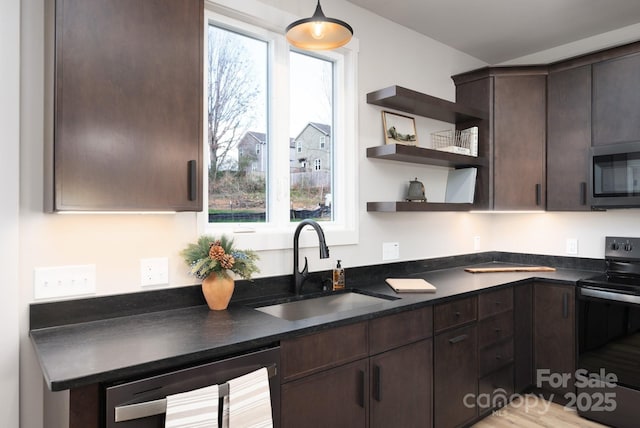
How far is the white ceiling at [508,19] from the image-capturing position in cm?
271

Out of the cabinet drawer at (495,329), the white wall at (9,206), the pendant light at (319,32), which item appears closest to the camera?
the white wall at (9,206)

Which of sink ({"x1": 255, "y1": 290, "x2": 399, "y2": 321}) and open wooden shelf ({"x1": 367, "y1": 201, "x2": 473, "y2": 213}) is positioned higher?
open wooden shelf ({"x1": 367, "y1": 201, "x2": 473, "y2": 213})

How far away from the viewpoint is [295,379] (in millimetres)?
1624

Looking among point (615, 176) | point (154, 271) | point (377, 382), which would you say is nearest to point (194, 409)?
point (154, 271)

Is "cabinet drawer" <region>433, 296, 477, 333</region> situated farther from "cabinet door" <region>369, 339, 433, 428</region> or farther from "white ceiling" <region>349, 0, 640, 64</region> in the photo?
"white ceiling" <region>349, 0, 640, 64</region>

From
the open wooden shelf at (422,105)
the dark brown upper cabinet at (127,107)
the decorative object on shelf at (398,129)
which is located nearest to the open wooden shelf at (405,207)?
the decorative object on shelf at (398,129)

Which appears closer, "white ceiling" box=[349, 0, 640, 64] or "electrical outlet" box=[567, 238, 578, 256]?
"white ceiling" box=[349, 0, 640, 64]

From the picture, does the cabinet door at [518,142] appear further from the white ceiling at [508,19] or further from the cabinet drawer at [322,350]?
the cabinet drawer at [322,350]

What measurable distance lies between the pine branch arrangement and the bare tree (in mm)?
406

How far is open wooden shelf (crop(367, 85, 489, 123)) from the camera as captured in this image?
264 cm

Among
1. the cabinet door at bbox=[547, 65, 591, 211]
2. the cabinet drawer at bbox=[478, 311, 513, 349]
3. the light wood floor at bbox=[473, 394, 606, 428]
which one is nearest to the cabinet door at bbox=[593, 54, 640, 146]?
the cabinet door at bbox=[547, 65, 591, 211]

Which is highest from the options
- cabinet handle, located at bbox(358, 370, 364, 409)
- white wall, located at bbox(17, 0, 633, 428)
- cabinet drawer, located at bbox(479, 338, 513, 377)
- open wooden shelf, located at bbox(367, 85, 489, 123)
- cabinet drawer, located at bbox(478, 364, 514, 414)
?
open wooden shelf, located at bbox(367, 85, 489, 123)

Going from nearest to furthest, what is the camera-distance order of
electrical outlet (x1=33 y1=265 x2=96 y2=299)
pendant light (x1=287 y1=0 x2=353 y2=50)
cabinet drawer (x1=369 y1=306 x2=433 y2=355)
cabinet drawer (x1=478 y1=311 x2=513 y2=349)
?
electrical outlet (x1=33 y1=265 x2=96 y2=299)
pendant light (x1=287 y1=0 x2=353 y2=50)
cabinet drawer (x1=369 y1=306 x2=433 y2=355)
cabinet drawer (x1=478 y1=311 x2=513 y2=349)

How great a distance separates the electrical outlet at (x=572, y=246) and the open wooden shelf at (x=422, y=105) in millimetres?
1192
